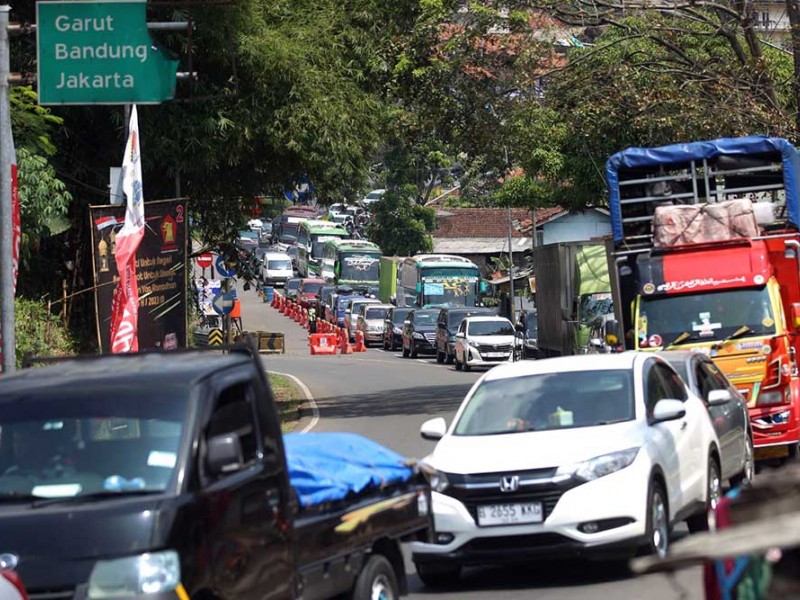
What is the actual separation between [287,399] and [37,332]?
41.9ft

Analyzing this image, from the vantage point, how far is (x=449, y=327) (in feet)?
156

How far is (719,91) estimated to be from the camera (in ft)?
84.2

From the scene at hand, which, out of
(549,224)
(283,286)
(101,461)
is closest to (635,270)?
(101,461)

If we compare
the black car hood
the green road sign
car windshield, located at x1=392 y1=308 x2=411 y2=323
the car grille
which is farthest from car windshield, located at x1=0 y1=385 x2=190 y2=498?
car windshield, located at x1=392 y1=308 x2=411 y2=323

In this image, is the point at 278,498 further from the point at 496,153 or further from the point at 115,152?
the point at 496,153

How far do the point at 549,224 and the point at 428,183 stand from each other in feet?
61.7

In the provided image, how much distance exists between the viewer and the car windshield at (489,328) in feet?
141

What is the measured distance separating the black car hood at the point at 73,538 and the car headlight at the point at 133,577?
38 millimetres

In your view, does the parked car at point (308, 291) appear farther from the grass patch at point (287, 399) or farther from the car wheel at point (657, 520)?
the car wheel at point (657, 520)

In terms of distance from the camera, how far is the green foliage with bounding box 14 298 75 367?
17.9 meters

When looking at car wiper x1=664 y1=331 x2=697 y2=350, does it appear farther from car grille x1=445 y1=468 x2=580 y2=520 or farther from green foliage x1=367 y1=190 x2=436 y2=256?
green foliage x1=367 y1=190 x2=436 y2=256

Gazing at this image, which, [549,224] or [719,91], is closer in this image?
[719,91]

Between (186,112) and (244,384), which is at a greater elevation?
(186,112)

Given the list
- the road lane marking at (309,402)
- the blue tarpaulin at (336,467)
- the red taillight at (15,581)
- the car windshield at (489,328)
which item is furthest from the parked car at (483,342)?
the red taillight at (15,581)
